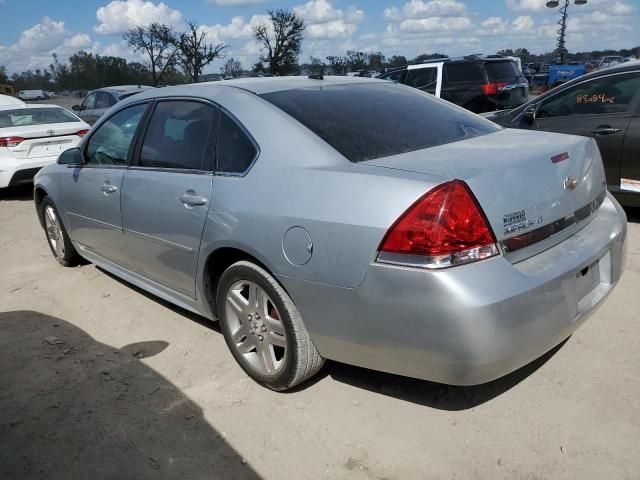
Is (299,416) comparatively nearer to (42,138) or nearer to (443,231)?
(443,231)

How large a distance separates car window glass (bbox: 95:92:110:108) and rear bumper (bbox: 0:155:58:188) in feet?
13.4

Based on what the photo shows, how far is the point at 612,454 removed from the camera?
2.32 meters

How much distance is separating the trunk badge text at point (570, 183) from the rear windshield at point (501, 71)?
954 cm

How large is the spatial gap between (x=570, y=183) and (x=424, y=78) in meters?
10.1

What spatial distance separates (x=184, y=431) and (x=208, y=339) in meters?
0.96

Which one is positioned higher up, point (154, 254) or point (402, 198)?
point (402, 198)

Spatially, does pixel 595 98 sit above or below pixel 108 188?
above

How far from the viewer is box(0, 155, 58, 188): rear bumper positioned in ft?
27.3

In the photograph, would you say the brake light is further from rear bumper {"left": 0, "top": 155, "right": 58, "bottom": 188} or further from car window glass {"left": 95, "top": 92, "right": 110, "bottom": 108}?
rear bumper {"left": 0, "top": 155, "right": 58, "bottom": 188}

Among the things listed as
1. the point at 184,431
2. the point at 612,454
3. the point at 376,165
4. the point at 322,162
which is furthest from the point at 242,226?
the point at 612,454

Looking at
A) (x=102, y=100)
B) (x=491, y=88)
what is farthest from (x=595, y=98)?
(x=102, y=100)

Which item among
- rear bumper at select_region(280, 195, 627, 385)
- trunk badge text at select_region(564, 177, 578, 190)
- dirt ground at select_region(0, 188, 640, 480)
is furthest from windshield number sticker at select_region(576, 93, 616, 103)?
rear bumper at select_region(280, 195, 627, 385)

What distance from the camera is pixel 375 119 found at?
9.64 feet

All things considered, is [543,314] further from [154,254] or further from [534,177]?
[154,254]
